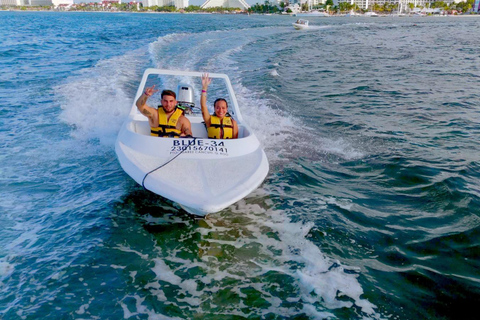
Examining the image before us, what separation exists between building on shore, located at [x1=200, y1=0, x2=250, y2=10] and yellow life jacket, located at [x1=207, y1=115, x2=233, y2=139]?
143 meters

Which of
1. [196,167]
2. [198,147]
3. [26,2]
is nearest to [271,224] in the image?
[196,167]

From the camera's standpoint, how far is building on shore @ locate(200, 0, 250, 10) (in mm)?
139000

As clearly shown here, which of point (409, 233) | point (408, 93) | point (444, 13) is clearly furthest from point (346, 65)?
point (444, 13)

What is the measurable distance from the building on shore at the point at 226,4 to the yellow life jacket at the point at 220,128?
5614 inches

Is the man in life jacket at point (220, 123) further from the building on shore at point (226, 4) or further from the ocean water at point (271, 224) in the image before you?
the building on shore at point (226, 4)

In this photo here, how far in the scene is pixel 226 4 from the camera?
469ft

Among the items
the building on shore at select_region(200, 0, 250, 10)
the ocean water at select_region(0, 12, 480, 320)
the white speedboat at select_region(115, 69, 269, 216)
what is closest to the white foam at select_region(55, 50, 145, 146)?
the ocean water at select_region(0, 12, 480, 320)

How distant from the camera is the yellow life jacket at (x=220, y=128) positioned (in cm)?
519

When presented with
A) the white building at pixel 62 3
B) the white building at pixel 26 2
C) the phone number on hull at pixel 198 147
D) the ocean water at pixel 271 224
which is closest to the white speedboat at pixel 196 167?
the phone number on hull at pixel 198 147

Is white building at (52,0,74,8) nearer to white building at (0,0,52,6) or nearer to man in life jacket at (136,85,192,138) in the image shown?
white building at (0,0,52,6)

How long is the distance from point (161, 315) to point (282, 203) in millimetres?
2302

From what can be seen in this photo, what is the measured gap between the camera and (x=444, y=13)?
97.7 m

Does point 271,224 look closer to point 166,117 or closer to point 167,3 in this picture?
point 166,117

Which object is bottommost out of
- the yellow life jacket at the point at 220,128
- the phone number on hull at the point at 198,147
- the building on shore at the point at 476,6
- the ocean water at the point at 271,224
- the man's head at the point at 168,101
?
the ocean water at the point at 271,224
